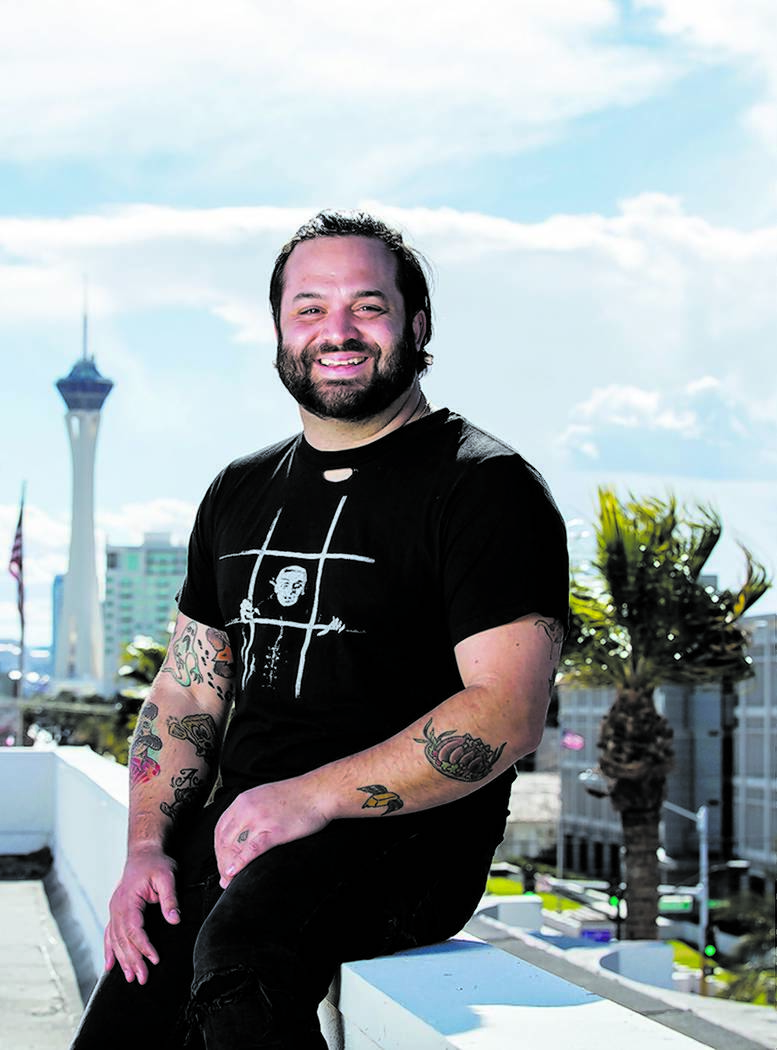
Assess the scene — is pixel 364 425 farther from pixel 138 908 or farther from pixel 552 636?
pixel 138 908

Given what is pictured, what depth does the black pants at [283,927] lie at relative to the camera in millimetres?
2287

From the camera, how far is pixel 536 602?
244 centimetres

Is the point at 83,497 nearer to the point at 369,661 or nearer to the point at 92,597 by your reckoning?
the point at 92,597

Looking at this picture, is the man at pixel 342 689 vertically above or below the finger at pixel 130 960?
above

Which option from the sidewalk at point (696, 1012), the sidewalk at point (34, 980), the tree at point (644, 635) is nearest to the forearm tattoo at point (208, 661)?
the sidewalk at point (34, 980)

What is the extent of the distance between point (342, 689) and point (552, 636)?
40cm

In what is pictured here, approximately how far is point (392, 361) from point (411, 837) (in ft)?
3.05

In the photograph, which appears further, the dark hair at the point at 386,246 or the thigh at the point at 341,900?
the dark hair at the point at 386,246

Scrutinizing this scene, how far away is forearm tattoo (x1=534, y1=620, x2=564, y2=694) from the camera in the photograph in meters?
2.48

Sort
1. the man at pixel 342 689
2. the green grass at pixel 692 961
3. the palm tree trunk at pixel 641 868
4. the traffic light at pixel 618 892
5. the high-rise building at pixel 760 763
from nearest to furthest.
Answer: the man at pixel 342 689 → the palm tree trunk at pixel 641 868 → the traffic light at pixel 618 892 → the green grass at pixel 692 961 → the high-rise building at pixel 760 763

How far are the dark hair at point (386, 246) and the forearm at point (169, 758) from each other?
865 mm

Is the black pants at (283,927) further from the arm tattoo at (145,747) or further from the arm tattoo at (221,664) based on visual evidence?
the arm tattoo at (221,664)

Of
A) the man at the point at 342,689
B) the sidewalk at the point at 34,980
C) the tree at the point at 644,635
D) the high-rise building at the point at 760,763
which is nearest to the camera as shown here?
the man at the point at 342,689

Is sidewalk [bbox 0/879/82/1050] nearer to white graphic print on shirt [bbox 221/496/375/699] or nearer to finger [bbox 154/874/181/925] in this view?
finger [bbox 154/874/181/925]
